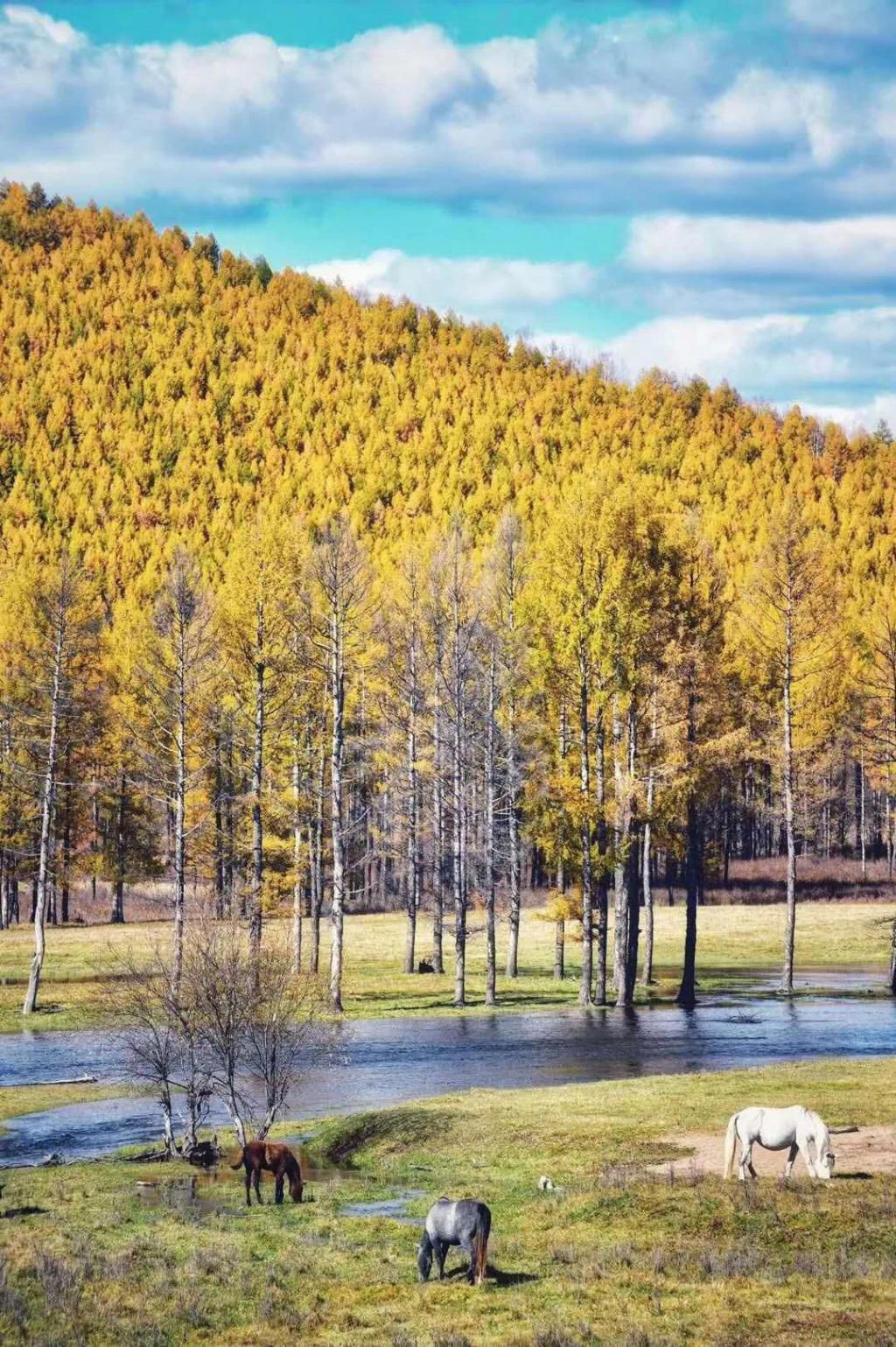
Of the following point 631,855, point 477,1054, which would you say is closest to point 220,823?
point 631,855

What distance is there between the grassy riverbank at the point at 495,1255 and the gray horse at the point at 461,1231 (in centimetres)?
29

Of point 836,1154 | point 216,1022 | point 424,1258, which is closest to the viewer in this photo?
point 424,1258

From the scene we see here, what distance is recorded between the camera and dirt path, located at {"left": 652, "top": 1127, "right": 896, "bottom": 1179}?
84.6ft

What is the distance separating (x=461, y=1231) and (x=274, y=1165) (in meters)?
7.10

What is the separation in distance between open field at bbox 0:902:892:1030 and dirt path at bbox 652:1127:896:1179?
2625 cm

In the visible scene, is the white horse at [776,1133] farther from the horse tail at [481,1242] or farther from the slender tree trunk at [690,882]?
the slender tree trunk at [690,882]

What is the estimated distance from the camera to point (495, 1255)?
22.4 meters

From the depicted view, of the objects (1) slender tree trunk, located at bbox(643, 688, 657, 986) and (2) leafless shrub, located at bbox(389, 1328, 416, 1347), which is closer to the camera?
(2) leafless shrub, located at bbox(389, 1328, 416, 1347)

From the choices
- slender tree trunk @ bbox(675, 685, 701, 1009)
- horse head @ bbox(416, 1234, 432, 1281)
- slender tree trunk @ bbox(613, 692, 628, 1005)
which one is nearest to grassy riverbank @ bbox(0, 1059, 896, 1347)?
horse head @ bbox(416, 1234, 432, 1281)

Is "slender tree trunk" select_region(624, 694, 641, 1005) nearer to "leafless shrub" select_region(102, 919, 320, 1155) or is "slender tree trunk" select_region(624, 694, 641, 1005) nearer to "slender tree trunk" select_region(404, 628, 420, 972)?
"slender tree trunk" select_region(404, 628, 420, 972)

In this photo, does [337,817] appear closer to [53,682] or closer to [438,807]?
[438,807]

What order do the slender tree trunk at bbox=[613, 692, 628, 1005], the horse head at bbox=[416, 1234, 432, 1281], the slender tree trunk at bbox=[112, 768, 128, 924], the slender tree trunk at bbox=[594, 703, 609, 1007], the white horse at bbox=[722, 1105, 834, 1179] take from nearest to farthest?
the horse head at bbox=[416, 1234, 432, 1281] → the white horse at bbox=[722, 1105, 834, 1179] → the slender tree trunk at bbox=[613, 692, 628, 1005] → the slender tree trunk at bbox=[594, 703, 609, 1007] → the slender tree trunk at bbox=[112, 768, 128, 924]

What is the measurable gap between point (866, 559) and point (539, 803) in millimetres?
131039

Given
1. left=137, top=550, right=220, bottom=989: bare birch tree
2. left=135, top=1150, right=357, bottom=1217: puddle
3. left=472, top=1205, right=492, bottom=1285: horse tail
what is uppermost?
left=137, top=550, right=220, bottom=989: bare birch tree
